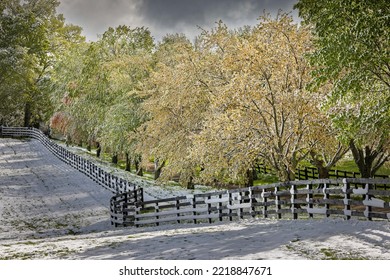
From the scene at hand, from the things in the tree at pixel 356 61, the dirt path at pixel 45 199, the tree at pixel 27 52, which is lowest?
the dirt path at pixel 45 199

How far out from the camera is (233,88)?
1648 centimetres

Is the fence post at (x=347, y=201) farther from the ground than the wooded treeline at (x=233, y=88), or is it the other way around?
the wooded treeline at (x=233, y=88)

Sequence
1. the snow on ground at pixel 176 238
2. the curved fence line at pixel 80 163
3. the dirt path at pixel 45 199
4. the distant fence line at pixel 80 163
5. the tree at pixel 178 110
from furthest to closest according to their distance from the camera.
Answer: the distant fence line at pixel 80 163 → the curved fence line at pixel 80 163 → the tree at pixel 178 110 → the dirt path at pixel 45 199 → the snow on ground at pixel 176 238

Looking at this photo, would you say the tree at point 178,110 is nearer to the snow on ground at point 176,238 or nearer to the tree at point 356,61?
the snow on ground at point 176,238

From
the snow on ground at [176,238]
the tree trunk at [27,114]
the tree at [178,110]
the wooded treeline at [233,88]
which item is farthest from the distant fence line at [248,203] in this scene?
the tree trunk at [27,114]

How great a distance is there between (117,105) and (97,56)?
7.19 meters

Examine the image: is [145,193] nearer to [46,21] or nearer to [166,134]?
[166,134]

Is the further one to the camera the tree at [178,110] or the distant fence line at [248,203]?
the tree at [178,110]

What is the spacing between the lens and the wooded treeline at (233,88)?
13372 millimetres

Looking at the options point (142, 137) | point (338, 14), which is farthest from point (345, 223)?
point (142, 137)

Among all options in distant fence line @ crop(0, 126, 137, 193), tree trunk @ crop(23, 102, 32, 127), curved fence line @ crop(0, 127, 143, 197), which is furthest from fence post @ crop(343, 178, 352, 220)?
tree trunk @ crop(23, 102, 32, 127)

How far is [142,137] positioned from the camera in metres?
26.9

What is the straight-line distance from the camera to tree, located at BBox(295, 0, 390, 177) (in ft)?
40.1

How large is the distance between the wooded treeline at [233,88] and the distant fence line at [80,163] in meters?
1.82
